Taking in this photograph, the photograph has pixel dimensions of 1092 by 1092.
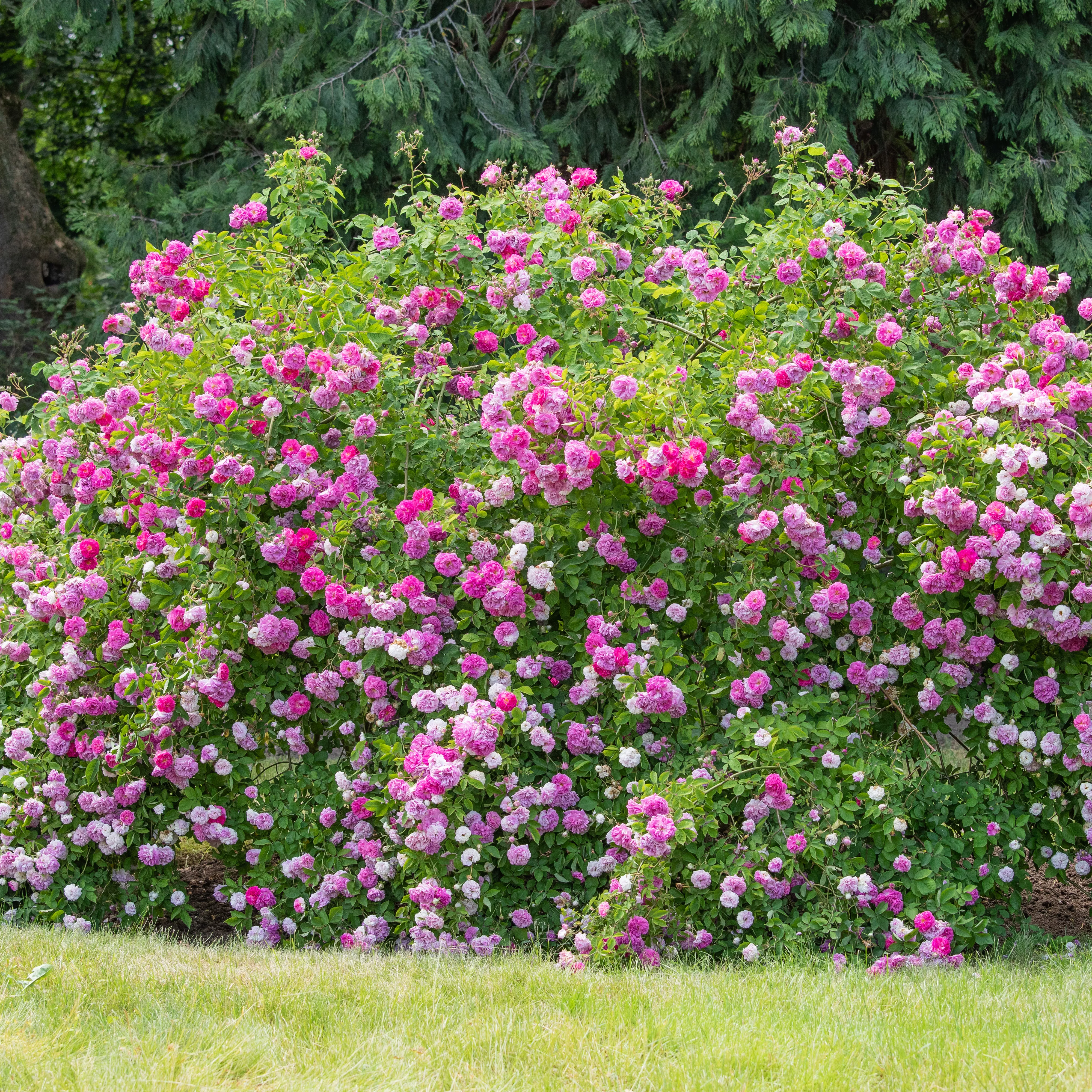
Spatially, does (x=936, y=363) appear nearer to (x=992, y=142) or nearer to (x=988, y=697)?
(x=988, y=697)

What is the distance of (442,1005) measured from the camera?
10.1 feet

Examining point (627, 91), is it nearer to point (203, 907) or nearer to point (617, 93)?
point (617, 93)

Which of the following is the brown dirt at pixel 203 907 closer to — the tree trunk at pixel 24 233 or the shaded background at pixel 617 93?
the shaded background at pixel 617 93

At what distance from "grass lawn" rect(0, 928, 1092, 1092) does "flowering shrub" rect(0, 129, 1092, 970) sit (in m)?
0.39

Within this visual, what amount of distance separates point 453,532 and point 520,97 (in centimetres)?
556

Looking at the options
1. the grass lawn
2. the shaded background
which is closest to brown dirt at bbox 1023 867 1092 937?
the grass lawn

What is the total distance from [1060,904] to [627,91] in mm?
6050

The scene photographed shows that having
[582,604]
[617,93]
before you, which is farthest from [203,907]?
[617,93]

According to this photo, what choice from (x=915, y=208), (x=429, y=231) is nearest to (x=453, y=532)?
(x=429, y=231)

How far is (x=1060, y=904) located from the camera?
4.80m

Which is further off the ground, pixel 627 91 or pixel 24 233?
pixel 627 91

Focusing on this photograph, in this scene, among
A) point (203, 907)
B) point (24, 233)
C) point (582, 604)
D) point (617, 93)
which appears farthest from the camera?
point (24, 233)

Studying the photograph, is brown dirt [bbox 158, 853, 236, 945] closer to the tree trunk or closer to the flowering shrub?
the flowering shrub

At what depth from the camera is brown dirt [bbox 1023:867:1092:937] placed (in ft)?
14.4
